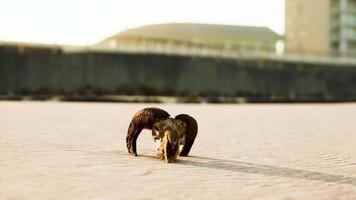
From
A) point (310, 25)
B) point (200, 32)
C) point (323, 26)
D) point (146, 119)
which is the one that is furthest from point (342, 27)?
point (146, 119)

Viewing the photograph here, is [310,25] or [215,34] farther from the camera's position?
[310,25]

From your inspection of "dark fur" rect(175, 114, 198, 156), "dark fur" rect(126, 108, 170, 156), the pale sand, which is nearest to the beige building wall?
the pale sand

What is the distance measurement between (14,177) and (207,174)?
2.10 meters

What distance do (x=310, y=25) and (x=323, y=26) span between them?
1.82m

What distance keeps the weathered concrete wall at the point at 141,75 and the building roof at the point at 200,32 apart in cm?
2950

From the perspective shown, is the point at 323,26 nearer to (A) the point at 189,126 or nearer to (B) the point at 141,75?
(B) the point at 141,75

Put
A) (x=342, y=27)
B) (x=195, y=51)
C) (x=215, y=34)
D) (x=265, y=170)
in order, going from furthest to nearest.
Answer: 1. (x=342, y=27)
2. (x=215, y=34)
3. (x=195, y=51)
4. (x=265, y=170)

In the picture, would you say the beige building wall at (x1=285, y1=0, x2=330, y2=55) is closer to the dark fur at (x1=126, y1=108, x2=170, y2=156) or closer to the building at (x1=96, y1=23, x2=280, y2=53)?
the building at (x1=96, y1=23, x2=280, y2=53)

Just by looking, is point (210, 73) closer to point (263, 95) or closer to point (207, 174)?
point (263, 95)

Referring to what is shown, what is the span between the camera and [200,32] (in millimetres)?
66188

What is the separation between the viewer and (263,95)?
35.6 meters

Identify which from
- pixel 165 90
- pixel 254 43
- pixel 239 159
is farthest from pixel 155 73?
pixel 254 43

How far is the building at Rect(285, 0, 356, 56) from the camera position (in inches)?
2712

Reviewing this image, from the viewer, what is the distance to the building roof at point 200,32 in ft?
216
